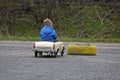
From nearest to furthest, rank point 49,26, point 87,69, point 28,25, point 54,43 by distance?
point 87,69 → point 54,43 → point 49,26 → point 28,25

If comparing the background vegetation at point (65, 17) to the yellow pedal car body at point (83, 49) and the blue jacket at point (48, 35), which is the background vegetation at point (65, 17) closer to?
the yellow pedal car body at point (83, 49)

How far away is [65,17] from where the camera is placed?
42406 millimetres

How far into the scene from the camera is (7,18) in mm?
42531

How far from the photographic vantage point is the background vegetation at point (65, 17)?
3919cm

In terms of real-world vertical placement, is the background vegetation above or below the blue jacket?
below

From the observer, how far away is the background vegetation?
129ft

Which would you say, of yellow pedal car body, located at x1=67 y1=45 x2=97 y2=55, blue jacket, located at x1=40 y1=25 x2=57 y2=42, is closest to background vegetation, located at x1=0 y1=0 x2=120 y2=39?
yellow pedal car body, located at x1=67 y1=45 x2=97 y2=55

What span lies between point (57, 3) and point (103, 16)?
4.25 meters

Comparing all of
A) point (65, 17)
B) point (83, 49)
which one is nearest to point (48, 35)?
point (83, 49)

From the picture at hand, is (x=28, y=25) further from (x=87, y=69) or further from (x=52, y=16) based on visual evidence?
(x=87, y=69)

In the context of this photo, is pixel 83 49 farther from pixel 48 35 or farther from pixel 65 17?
pixel 65 17

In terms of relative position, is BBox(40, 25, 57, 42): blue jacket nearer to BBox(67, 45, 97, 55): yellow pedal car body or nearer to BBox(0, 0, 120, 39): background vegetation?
BBox(67, 45, 97, 55): yellow pedal car body

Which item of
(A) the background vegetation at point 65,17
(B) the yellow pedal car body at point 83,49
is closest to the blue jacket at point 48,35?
(B) the yellow pedal car body at point 83,49

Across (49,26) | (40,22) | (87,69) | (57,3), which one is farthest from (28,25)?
(87,69)
